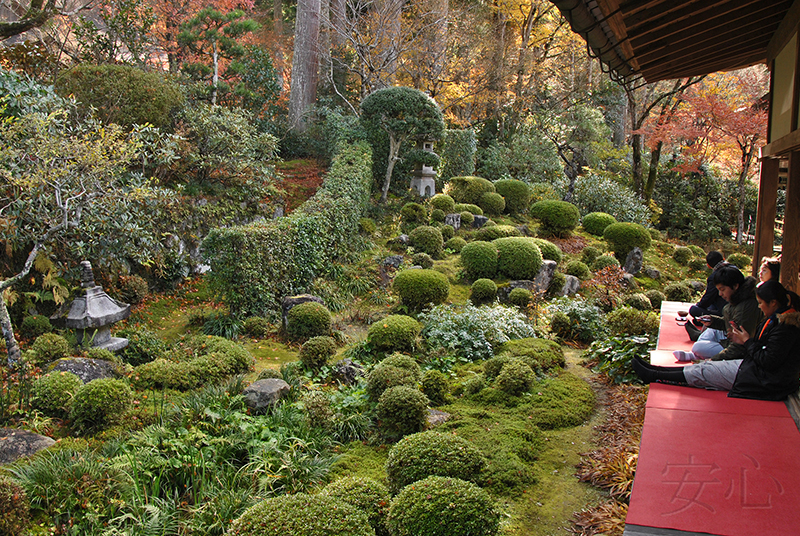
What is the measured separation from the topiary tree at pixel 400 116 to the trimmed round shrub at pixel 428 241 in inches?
103

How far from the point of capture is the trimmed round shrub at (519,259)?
12.0 m

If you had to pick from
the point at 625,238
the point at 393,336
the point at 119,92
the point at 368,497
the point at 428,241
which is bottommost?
the point at 368,497

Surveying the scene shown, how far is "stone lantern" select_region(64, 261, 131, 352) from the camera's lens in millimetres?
6867

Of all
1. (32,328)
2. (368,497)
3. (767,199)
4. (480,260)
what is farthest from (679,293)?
(32,328)

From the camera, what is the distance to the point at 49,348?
22.2 ft

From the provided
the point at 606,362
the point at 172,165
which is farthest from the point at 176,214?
the point at 606,362

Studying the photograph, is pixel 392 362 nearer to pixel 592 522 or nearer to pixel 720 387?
pixel 592 522

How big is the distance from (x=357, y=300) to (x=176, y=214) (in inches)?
161

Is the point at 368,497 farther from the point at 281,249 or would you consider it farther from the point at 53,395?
the point at 281,249

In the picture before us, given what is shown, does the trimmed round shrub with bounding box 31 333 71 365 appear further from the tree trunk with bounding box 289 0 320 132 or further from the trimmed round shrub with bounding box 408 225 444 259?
the tree trunk with bounding box 289 0 320 132

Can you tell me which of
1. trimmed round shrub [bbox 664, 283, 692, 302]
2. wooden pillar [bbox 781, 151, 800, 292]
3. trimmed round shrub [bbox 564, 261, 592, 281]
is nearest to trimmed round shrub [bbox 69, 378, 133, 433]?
wooden pillar [bbox 781, 151, 800, 292]

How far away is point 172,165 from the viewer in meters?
11.3

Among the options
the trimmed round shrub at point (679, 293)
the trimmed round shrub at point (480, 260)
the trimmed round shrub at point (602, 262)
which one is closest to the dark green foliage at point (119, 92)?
the trimmed round shrub at point (480, 260)

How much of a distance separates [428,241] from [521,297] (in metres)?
3.29
